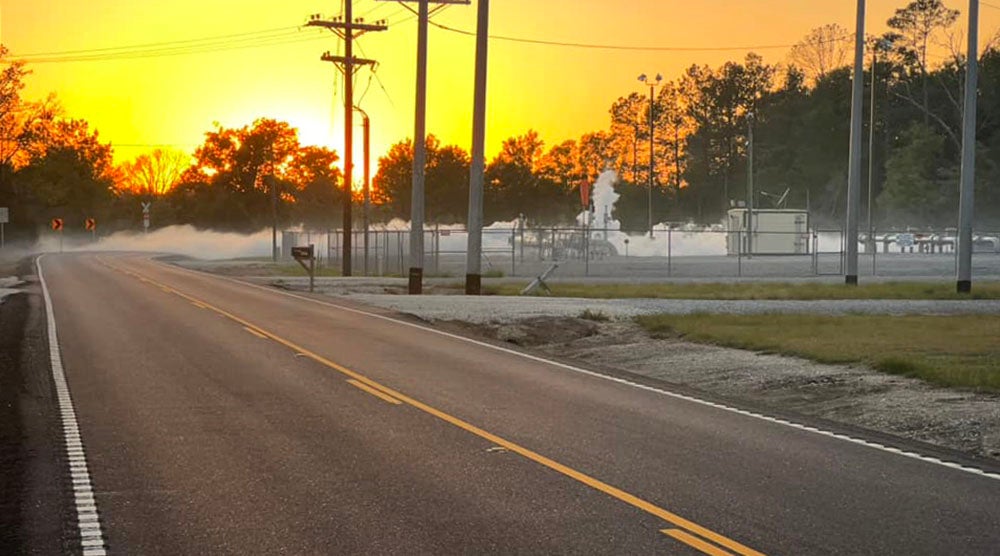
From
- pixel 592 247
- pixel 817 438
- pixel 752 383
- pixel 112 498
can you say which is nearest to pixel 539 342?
pixel 752 383

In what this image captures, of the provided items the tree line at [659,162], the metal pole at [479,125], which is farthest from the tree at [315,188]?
the metal pole at [479,125]

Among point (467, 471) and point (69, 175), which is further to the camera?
point (69, 175)

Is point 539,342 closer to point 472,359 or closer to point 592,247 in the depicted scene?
point 472,359

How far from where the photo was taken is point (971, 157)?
34.1 metres

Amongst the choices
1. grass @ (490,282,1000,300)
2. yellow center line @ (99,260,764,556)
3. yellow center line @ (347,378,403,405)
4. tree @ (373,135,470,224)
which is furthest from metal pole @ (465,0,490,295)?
tree @ (373,135,470,224)

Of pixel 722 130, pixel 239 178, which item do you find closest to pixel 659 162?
pixel 722 130

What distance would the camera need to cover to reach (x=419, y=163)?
1508 inches

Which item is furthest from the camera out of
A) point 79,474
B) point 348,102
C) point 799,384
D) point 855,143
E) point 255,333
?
point 348,102

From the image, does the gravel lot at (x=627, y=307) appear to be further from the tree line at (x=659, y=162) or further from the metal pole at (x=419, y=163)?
the tree line at (x=659, y=162)

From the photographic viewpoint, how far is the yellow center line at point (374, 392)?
14414 mm

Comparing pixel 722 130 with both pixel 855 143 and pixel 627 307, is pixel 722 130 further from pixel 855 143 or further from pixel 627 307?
pixel 627 307

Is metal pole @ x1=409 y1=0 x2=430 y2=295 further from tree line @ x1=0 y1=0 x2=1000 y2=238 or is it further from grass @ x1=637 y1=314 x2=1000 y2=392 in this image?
tree line @ x1=0 y1=0 x2=1000 y2=238

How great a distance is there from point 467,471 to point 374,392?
509 cm

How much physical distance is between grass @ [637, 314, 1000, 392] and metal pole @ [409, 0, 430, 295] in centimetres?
1306
